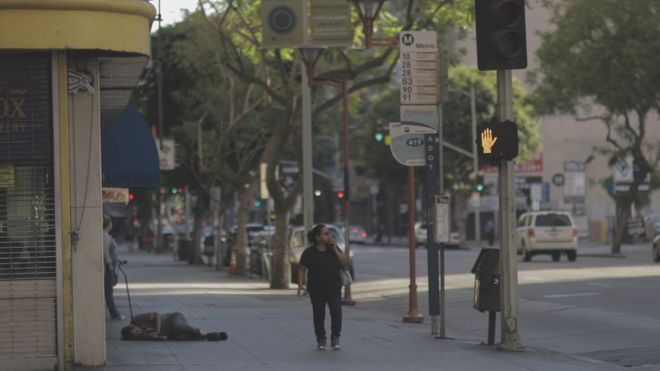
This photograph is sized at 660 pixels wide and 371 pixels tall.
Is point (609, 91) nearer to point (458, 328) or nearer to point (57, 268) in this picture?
point (458, 328)

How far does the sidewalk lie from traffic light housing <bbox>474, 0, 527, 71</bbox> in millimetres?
3468

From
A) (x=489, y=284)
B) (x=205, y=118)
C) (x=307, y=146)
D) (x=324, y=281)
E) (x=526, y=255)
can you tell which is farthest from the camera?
(x=205, y=118)

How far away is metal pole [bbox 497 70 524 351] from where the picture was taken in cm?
1425

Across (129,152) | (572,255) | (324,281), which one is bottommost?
(572,255)

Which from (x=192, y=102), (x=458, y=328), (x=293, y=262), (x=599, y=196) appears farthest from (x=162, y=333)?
(x=599, y=196)

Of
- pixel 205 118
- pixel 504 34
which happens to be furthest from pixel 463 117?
pixel 504 34

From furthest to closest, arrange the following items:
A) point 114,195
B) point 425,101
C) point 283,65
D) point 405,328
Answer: point 283,65 < point 114,195 < point 405,328 < point 425,101

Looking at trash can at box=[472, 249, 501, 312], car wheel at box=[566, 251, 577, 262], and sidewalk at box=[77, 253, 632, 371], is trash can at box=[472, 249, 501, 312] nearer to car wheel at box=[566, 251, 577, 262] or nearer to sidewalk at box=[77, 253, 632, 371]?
sidewalk at box=[77, 253, 632, 371]

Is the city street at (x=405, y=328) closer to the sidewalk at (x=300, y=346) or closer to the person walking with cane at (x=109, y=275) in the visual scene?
the sidewalk at (x=300, y=346)

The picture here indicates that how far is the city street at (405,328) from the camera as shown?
43.9 ft

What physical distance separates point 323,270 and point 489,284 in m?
2.11

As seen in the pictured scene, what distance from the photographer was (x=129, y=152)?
60.5 feet

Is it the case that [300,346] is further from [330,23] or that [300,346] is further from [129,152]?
[330,23]

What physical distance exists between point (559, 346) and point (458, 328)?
3178 millimetres
